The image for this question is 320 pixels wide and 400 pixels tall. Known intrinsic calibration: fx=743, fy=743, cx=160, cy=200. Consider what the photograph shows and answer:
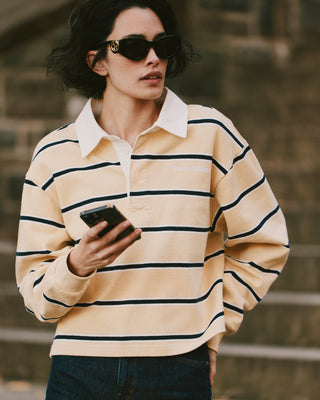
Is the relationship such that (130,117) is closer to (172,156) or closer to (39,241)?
(172,156)

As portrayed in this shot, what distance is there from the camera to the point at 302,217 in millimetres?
4941

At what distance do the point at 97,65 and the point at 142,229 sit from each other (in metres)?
0.55

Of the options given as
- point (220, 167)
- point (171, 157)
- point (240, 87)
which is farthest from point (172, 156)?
point (240, 87)

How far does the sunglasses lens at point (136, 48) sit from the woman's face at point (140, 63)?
0.04 ft

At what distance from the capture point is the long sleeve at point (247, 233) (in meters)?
2.09

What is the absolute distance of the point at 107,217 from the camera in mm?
1754

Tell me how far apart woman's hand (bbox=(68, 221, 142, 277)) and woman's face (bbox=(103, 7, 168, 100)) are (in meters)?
0.47

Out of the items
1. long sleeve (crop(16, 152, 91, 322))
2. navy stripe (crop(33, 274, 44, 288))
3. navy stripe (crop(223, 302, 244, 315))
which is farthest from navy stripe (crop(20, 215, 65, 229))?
navy stripe (crop(223, 302, 244, 315))

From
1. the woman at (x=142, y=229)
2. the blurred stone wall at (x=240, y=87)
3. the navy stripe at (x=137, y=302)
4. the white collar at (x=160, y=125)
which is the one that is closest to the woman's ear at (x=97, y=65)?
the woman at (x=142, y=229)

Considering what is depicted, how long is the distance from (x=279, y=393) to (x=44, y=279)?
2.44 metres

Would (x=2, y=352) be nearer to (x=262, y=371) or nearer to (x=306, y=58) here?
(x=262, y=371)

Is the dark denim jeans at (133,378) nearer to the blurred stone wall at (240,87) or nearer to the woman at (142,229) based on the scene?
the woman at (142,229)

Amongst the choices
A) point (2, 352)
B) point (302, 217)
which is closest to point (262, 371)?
point (302, 217)

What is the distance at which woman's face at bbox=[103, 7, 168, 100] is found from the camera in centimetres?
205
